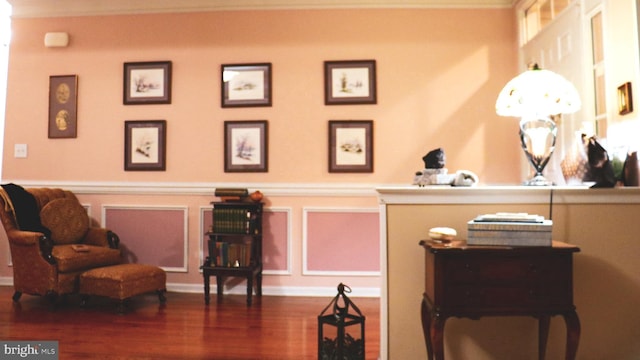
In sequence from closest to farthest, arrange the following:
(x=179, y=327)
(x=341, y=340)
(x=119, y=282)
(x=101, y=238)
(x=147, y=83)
Result: (x=341, y=340)
(x=179, y=327)
(x=119, y=282)
(x=101, y=238)
(x=147, y=83)

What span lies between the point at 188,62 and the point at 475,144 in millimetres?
2947

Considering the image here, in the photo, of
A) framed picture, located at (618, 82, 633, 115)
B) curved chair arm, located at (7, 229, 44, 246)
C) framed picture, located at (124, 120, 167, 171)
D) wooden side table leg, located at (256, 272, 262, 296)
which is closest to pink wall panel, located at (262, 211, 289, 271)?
wooden side table leg, located at (256, 272, 262, 296)

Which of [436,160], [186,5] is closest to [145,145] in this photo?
[186,5]

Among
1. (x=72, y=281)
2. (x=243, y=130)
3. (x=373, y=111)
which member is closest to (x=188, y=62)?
(x=243, y=130)

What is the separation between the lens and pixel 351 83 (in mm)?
4195

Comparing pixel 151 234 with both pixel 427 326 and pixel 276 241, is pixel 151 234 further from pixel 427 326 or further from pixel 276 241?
pixel 427 326

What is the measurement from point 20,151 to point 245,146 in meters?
2.40

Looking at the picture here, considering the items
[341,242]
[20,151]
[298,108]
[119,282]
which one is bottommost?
[119,282]

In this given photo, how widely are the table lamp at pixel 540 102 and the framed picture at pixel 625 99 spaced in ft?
0.83

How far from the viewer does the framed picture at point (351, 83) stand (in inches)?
165

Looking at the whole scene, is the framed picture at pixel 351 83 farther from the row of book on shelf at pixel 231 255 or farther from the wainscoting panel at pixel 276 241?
the row of book on shelf at pixel 231 255

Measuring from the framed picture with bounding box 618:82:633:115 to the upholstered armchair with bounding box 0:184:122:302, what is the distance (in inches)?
158

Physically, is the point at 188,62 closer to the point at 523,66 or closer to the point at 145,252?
the point at 145,252

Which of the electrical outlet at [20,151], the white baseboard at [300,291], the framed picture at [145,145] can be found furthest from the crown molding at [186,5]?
the white baseboard at [300,291]
